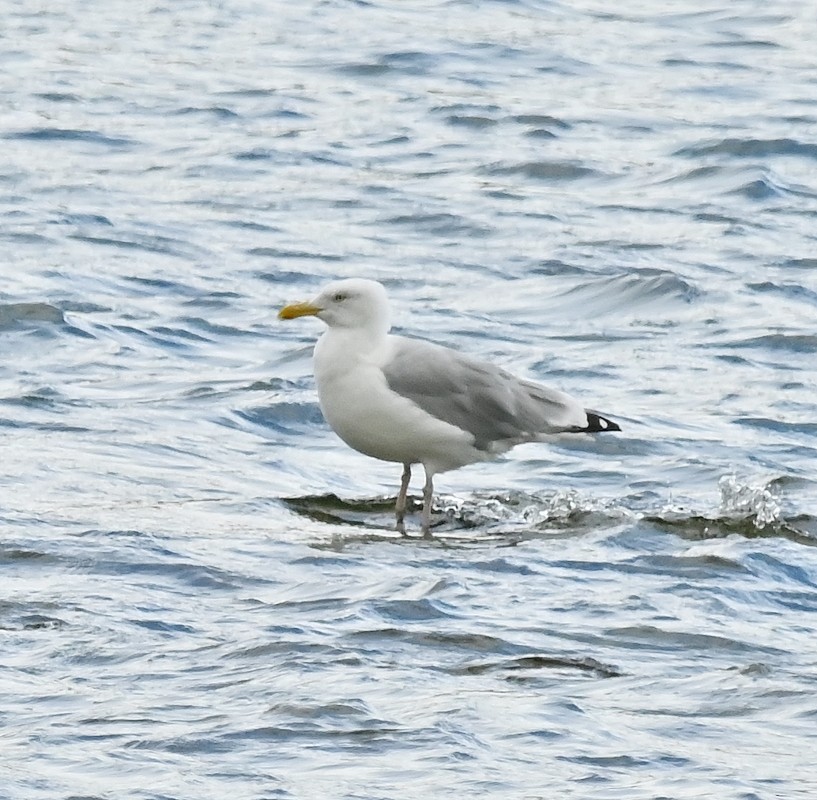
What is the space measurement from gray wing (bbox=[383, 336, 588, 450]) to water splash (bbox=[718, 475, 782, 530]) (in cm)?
64

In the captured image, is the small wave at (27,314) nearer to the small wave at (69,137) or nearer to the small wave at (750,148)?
the small wave at (69,137)

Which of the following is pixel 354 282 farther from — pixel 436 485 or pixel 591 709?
pixel 591 709

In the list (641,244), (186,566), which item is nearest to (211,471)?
(186,566)

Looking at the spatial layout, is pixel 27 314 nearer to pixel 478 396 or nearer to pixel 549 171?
pixel 478 396

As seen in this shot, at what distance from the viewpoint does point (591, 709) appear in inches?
228

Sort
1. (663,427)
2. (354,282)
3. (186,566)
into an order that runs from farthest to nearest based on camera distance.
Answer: (663,427)
(354,282)
(186,566)

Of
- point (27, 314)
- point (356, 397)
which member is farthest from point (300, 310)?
point (27, 314)

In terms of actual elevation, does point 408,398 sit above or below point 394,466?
above

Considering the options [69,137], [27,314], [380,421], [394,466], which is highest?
[380,421]

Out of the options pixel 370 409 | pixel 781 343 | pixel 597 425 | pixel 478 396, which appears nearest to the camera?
pixel 370 409

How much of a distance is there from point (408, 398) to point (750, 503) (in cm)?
140

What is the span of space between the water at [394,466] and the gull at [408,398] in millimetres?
300

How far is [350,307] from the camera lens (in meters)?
8.31

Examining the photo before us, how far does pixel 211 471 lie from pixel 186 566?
1.67 metres
